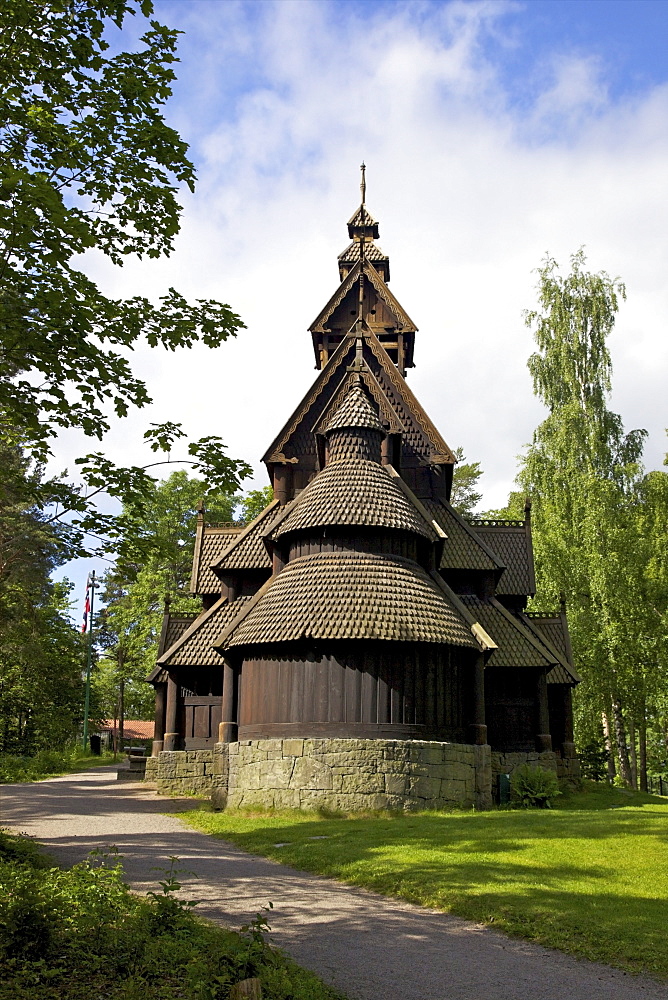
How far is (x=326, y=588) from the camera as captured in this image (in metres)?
19.7

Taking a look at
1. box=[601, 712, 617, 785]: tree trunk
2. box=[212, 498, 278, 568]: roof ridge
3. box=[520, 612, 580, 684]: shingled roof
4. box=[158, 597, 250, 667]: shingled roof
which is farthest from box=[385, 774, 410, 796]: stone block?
box=[601, 712, 617, 785]: tree trunk

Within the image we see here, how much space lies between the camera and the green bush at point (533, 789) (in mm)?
20500

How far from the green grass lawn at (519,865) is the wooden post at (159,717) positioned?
8.52 metres

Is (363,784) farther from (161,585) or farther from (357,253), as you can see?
(161,585)

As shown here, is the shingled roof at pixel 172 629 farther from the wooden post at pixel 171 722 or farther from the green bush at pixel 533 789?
the green bush at pixel 533 789

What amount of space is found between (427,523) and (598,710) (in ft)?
46.5

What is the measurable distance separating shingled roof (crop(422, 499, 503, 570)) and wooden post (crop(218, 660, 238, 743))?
678cm

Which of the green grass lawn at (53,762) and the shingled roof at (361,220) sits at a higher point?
the shingled roof at (361,220)

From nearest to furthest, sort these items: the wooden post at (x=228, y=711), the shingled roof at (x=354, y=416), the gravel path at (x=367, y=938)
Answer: the gravel path at (x=367, y=938) < the wooden post at (x=228, y=711) < the shingled roof at (x=354, y=416)

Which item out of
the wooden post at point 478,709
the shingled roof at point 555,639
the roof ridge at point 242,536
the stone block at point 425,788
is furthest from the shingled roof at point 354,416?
the stone block at point 425,788

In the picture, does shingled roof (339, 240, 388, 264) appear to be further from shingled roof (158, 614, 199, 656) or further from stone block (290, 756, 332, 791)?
stone block (290, 756, 332, 791)

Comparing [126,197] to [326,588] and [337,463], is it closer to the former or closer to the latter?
[326,588]

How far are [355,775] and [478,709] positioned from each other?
3.91m

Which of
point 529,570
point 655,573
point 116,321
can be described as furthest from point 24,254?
point 655,573
